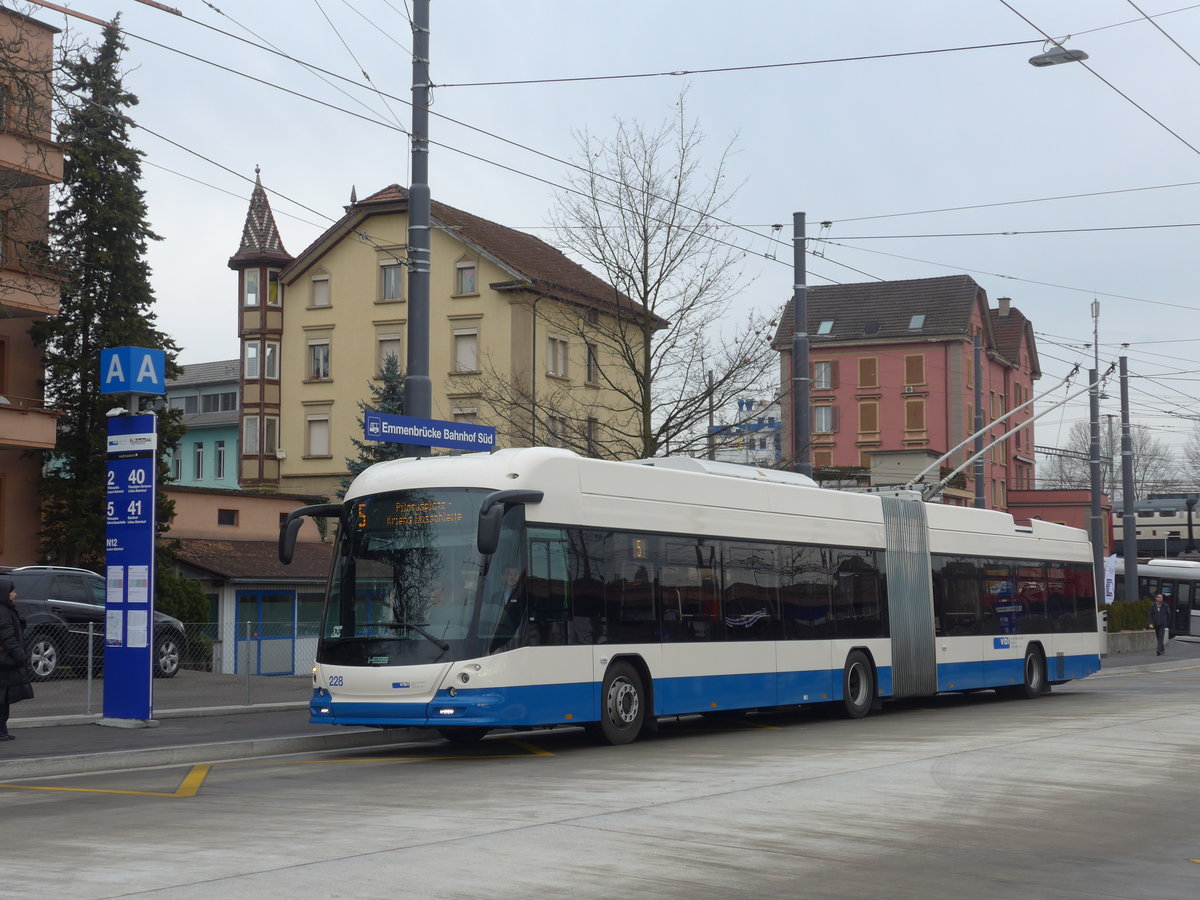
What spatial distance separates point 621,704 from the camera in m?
16.7

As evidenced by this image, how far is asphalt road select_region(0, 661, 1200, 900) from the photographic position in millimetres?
7996

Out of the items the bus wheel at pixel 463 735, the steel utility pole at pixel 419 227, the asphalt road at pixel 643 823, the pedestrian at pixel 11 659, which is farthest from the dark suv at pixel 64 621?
Answer: the asphalt road at pixel 643 823

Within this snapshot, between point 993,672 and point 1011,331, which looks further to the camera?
point 1011,331

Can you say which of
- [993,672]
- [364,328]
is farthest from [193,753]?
[364,328]

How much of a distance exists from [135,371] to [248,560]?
20143mm

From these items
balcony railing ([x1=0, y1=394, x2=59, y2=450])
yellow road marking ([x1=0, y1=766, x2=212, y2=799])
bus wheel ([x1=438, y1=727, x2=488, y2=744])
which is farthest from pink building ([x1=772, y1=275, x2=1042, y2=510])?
yellow road marking ([x1=0, y1=766, x2=212, y2=799])

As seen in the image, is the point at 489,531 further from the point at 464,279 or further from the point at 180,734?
the point at 464,279

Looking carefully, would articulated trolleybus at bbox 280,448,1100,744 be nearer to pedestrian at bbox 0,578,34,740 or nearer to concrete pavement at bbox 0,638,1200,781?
concrete pavement at bbox 0,638,1200,781

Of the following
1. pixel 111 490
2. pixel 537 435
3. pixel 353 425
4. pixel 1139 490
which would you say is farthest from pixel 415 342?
pixel 1139 490

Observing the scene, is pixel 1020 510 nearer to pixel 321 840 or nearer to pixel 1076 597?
pixel 1076 597

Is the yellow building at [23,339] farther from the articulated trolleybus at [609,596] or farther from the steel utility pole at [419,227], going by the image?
the articulated trolleybus at [609,596]

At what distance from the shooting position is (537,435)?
31.9m

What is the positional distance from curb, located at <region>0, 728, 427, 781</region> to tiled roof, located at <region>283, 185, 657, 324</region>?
114ft

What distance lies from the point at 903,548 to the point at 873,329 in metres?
55.4
